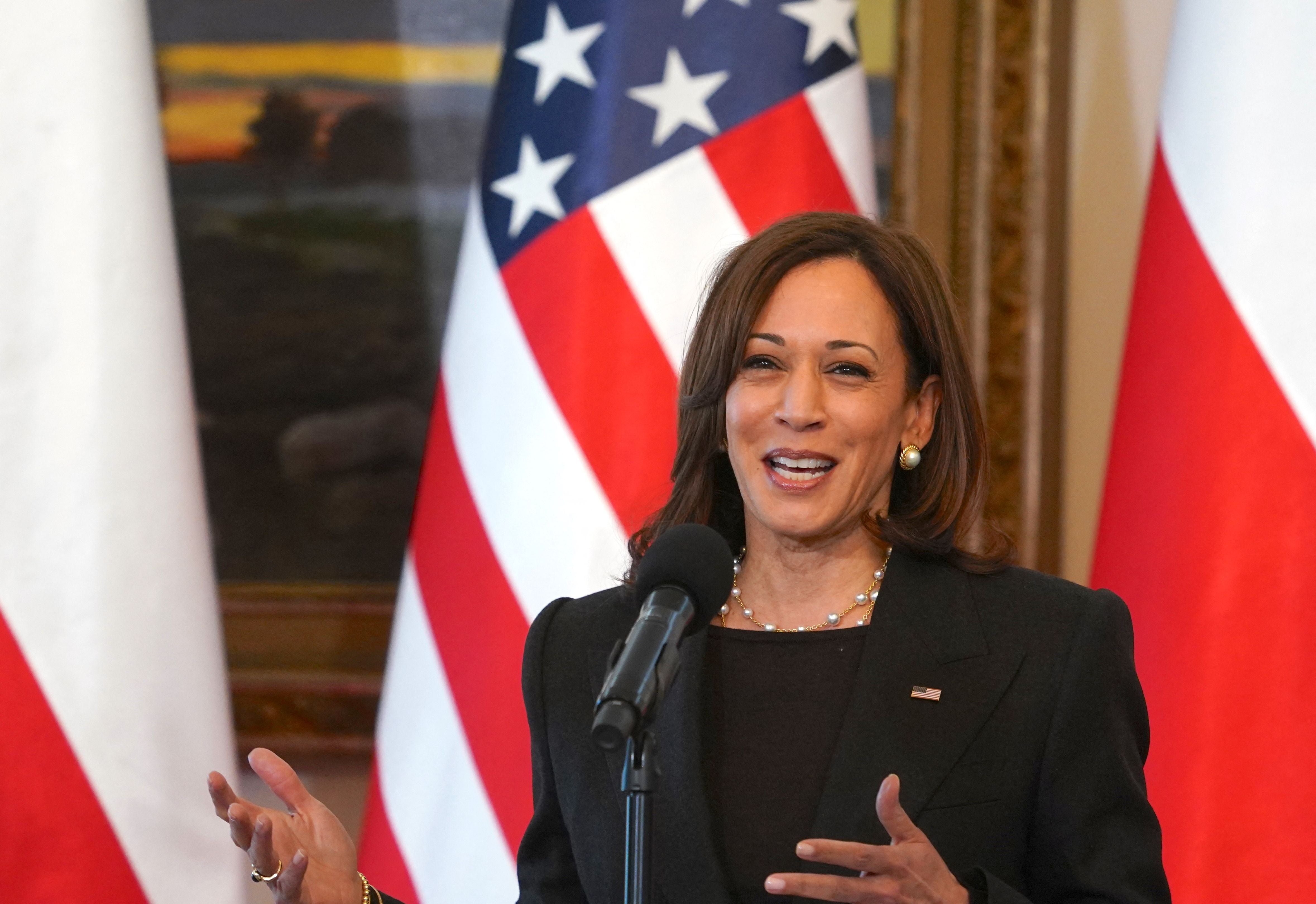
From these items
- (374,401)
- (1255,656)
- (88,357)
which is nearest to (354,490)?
(374,401)

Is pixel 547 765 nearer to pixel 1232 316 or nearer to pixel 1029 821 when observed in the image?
pixel 1029 821

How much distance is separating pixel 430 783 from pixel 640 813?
1.46 metres

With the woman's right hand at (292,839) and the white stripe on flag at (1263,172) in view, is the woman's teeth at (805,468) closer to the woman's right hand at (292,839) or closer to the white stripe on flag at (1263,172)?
the woman's right hand at (292,839)

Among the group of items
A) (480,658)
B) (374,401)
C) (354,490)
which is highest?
(374,401)

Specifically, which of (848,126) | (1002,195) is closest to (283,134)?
(848,126)

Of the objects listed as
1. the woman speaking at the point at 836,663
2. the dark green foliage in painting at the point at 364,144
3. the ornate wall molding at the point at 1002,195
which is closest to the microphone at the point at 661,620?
the woman speaking at the point at 836,663

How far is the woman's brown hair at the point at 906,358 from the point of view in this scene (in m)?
1.59

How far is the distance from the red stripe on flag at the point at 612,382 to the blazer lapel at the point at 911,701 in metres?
0.81

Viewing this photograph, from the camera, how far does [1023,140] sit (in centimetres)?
276

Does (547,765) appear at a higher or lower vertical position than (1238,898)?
higher

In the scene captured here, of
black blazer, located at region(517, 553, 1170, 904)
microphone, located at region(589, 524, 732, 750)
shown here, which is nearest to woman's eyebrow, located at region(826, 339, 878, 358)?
black blazer, located at region(517, 553, 1170, 904)

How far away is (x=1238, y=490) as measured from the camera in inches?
77.5

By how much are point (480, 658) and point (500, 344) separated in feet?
1.85

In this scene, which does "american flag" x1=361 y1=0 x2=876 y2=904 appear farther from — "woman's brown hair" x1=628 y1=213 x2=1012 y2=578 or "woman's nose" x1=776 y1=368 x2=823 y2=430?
"woman's nose" x1=776 y1=368 x2=823 y2=430
